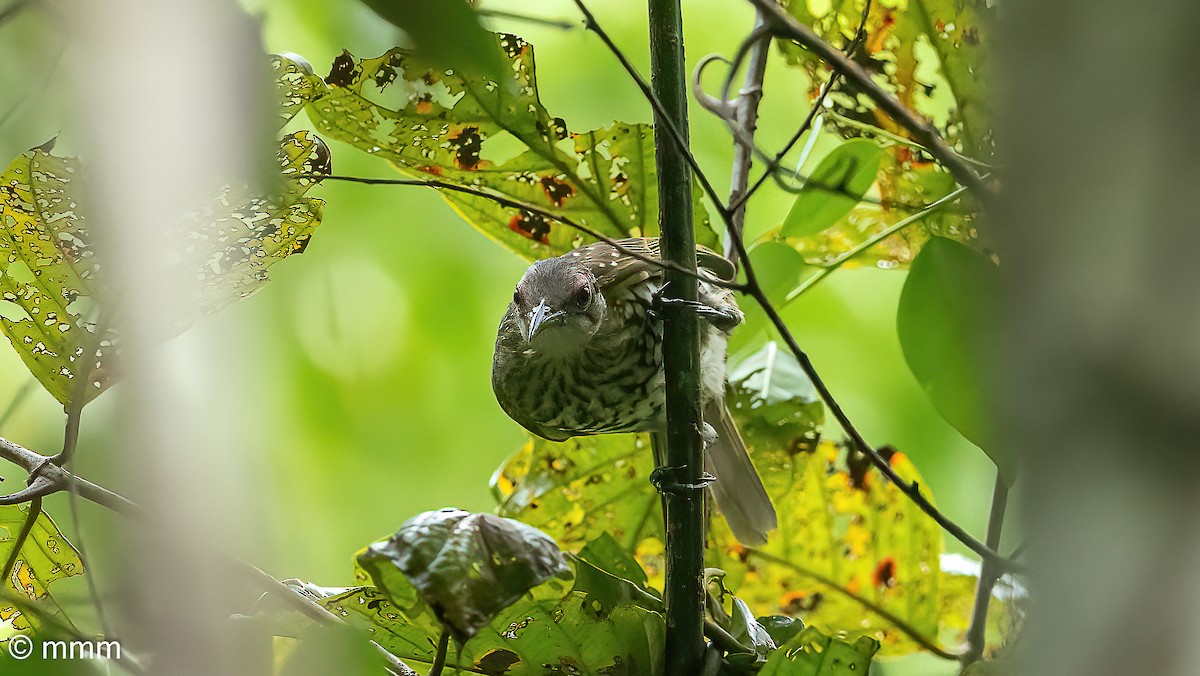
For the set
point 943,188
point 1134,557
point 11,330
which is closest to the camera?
point 1134,557

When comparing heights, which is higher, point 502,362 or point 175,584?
point 502,362

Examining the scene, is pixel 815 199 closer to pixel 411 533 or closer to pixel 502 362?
pixel 502 362

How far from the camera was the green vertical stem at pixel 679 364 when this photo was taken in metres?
0.91

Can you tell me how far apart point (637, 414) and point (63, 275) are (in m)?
0.78

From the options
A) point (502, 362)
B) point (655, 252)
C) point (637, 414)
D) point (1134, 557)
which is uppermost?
point (655, 252)

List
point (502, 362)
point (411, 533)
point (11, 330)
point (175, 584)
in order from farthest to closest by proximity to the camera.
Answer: point (502, 362) → point (11, 330) → point (411, 533) → point (175, 584)

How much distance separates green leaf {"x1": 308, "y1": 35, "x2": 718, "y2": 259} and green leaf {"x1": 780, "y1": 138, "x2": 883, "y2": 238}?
0.47 feet

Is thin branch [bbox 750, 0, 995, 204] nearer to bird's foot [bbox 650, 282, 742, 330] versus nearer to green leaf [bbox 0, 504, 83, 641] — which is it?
bird's foot [bbox 650, 282, 742, 330]

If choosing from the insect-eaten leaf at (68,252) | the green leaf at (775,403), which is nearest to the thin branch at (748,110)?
the green leaf at (775,403)

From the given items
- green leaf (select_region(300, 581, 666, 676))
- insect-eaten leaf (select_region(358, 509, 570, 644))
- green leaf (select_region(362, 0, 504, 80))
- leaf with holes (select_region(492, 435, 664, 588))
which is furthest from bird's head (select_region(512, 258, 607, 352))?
green leaf (select_region(362, 0, 504, 80))

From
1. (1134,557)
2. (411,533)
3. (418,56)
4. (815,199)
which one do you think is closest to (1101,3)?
(1134,557)

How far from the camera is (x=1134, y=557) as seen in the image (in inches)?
13.2

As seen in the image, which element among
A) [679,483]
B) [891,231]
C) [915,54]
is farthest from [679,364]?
[915,54]

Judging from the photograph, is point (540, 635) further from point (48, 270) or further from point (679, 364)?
point (48, 270)
